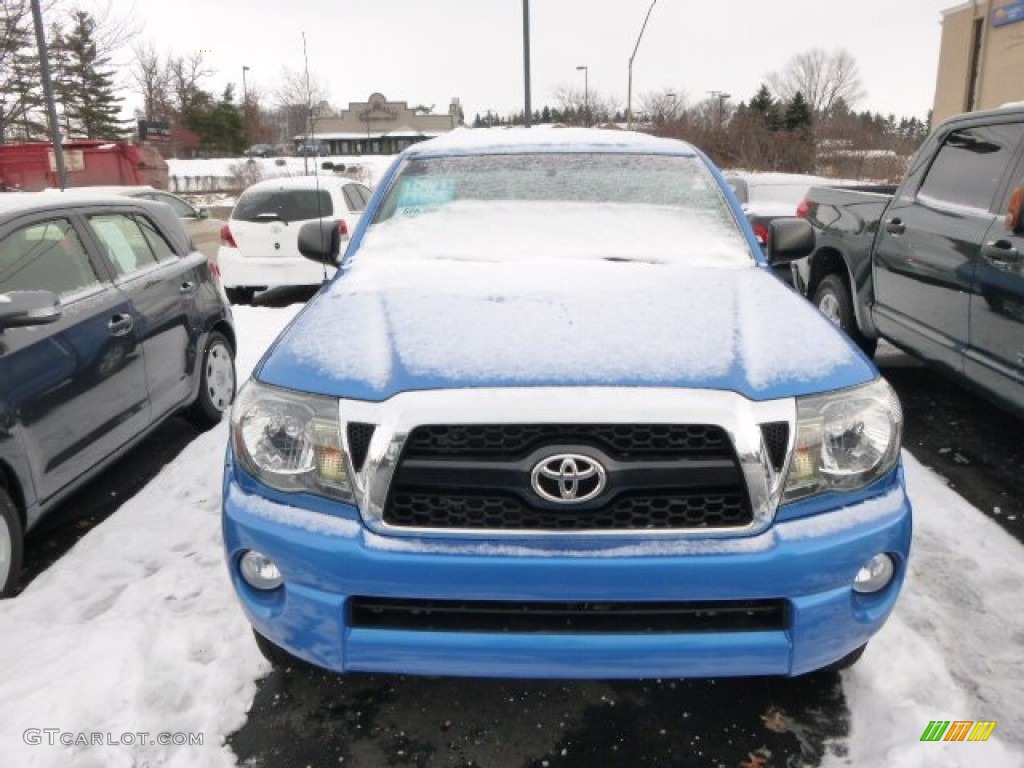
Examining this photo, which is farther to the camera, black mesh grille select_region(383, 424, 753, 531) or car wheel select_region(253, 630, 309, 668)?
car wheel select_region(253, 630, 309, 668)

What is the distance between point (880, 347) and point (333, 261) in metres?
5.42

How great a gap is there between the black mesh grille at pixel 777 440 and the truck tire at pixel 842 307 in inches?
175

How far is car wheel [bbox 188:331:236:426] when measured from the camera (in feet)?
17.3

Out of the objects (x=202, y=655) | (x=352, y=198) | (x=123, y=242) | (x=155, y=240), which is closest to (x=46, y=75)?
(x=352, y=198)

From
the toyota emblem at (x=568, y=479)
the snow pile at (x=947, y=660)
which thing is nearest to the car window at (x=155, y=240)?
the toyota emblem at (x=568, y=479)

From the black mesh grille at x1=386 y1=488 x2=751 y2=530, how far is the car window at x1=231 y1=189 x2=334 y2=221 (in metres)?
8.72

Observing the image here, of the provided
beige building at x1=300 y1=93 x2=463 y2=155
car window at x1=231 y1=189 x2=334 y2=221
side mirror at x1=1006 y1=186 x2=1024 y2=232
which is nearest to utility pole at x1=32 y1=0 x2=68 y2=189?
car window at x1=231 y1=189 x2=334 y2=221

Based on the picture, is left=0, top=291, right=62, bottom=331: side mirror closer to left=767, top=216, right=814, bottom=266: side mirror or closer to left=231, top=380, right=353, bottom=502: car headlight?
left=231, top=380, right=353, bottom=502: car headlight

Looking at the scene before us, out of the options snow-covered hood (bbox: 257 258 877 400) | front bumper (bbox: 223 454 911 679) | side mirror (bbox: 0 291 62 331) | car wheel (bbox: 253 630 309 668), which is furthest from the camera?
side mirror (bbox: 0 291 62 331)

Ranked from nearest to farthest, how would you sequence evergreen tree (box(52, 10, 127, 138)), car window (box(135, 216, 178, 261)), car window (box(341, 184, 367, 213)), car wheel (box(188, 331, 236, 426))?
car window (box(135, 216, 178, 261)), car wheel (box(188, 331, 236, 426)), car window (box(341, 184, 367, 213)), evergreen tree (box(52, 10, 127, 138))

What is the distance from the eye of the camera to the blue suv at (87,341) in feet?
10.7

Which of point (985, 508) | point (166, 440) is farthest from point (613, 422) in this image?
point (166, 440)

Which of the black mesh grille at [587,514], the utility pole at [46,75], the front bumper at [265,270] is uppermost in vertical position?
the utility pole at [46,75]

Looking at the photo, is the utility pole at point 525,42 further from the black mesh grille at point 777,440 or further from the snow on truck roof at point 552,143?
the black mesh grille at point 777,440
